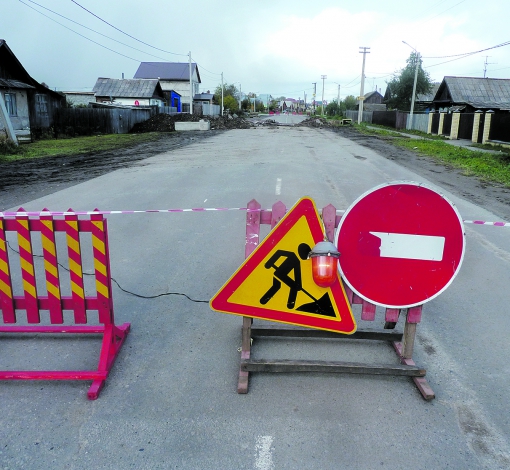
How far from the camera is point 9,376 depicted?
12.1ft

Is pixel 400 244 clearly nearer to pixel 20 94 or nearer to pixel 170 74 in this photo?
pixel 20 94

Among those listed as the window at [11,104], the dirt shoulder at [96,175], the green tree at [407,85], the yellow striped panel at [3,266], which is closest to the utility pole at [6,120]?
the dirt shoulder at [96,175]

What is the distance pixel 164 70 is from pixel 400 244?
3570 inches

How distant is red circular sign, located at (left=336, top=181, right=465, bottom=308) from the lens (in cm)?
364

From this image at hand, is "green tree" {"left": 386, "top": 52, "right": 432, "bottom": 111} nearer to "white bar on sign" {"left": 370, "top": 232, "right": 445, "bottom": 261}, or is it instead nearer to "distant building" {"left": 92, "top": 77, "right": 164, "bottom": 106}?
"distant building" {"left": 92, "top": 77, "right": 164, "bottom": 106}

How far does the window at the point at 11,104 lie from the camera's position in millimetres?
28344

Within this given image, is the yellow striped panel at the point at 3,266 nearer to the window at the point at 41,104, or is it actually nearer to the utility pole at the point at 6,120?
the utility pole at the point at 6,120

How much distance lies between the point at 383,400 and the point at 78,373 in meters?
2.27

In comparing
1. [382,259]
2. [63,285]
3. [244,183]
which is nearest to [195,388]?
[382,259]

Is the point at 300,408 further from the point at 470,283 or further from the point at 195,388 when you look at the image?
the point at 470,283

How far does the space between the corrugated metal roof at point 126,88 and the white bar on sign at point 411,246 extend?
60.1 meters

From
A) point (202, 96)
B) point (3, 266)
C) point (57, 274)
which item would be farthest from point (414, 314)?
point (202, 96)

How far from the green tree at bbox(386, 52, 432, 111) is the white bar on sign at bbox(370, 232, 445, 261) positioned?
219 feet

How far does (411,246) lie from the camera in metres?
3.72
